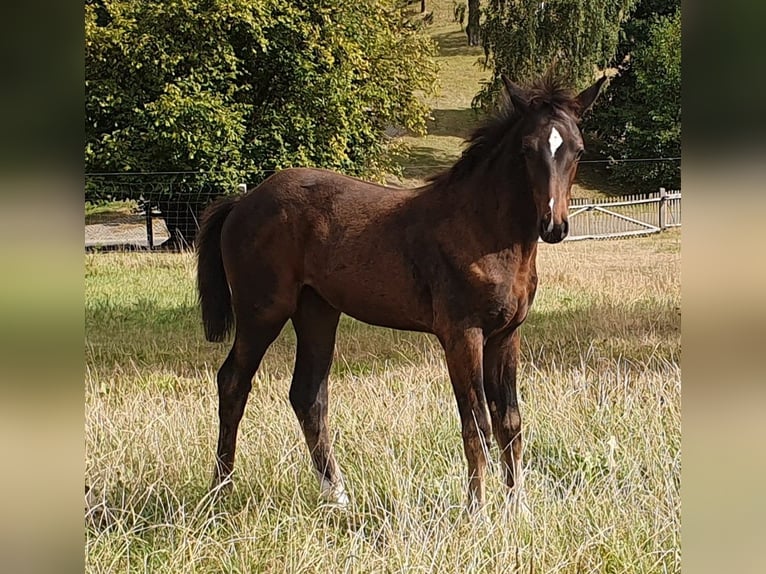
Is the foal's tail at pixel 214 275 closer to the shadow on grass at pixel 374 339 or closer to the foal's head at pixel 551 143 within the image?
the foal's head at pixel 551 143

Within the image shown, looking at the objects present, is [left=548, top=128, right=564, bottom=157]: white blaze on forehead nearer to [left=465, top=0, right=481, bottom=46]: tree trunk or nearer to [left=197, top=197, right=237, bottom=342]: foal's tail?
[left=197, top=197, right=237, bottom=342]: foal's tail

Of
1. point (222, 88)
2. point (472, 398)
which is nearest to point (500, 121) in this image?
point (472, 398)

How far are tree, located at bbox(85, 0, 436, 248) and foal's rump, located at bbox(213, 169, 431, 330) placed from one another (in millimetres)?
8260

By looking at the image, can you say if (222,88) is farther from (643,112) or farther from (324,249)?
(643,112)

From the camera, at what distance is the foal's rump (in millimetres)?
3363

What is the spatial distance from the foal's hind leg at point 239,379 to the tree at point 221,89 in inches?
329

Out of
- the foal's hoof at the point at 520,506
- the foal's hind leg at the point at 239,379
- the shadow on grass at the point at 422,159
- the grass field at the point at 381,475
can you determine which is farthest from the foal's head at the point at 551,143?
the shadow on grass at the point at 422,159

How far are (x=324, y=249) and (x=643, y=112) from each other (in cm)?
1993

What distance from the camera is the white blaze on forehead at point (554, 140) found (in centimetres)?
280

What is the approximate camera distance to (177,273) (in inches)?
386

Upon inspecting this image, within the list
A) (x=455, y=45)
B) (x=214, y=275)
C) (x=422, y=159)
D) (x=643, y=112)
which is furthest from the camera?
(x=455, y=45)

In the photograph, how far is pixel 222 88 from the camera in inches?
508
